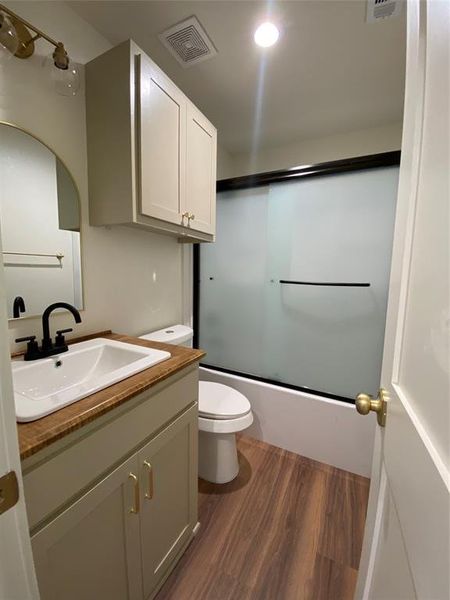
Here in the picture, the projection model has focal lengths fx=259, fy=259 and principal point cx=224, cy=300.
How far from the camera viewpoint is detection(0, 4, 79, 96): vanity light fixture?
2.75 feet

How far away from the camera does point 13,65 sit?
3.14 ft

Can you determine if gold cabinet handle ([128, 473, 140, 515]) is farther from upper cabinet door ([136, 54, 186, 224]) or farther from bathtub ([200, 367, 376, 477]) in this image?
bathtub ([200, 367, 376, 477])

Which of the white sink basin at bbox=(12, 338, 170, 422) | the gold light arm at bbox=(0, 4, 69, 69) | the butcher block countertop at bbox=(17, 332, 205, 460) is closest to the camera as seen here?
the butcher block countertop at bbox=(17, 332, 205, 460)

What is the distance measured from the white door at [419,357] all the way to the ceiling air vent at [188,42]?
3.35 ft

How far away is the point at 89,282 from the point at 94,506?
91 centimetres

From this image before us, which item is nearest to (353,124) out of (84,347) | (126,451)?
(84,347)

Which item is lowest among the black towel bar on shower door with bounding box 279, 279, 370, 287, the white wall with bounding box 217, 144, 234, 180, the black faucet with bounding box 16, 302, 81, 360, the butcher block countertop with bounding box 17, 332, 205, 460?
the butcher block countertop with bounding box 17, 332, 205, 460

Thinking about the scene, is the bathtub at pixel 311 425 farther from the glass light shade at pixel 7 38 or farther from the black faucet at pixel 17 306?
the glass light shade at pixel 7 38

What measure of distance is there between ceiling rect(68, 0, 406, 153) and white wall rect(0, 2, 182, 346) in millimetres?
159

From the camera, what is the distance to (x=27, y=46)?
96 centimetres

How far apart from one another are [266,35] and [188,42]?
38 cm

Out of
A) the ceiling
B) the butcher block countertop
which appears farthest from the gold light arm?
the butcher block countertop

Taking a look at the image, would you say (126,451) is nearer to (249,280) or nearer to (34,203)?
(34,203)

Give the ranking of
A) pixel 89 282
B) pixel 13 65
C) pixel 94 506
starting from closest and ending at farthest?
pixel 94 506 → pixel 13 65 → pixel 89 282
